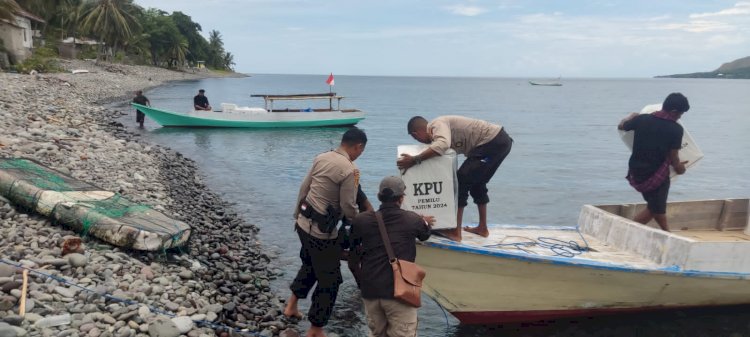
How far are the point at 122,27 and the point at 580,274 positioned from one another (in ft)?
234

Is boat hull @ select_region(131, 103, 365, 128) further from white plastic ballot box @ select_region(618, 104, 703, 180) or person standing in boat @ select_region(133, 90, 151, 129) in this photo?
white plastic ballot box @ select_region(618, 104, 703, 180)

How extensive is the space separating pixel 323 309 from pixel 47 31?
74645mm

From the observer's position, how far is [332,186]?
5680 mm

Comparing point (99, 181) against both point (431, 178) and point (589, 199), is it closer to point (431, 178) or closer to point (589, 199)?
point (431, 178)

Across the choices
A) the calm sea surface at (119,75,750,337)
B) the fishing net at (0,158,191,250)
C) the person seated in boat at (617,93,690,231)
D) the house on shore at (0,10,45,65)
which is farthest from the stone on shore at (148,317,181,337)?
the house on shore at (0,10,45,65)

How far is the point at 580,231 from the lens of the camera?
879 centimetres

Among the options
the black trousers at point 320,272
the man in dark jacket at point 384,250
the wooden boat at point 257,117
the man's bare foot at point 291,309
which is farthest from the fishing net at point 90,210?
the wooden boat at point 257,117

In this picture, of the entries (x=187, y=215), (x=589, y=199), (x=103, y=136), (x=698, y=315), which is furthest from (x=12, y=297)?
(x=589, y=199)

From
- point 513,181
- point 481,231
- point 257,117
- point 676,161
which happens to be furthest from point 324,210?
point 257,117

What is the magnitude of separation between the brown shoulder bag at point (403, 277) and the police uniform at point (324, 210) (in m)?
0.85

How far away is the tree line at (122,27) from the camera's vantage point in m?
61.9

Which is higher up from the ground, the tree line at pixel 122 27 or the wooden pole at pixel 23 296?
the tree line at pixel 122 27

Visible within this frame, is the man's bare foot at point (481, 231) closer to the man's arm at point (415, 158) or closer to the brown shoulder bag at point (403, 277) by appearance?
the man's arm at point (415, 158)

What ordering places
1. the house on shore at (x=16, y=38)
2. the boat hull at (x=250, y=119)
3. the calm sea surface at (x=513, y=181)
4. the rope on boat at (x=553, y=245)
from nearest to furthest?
the rope on boat at (x=553, y=245) < the calm sea surface at (x=513, y=181) < the boat hull at (x=250, y=119) < the house on shore at (x=16, y=38)
